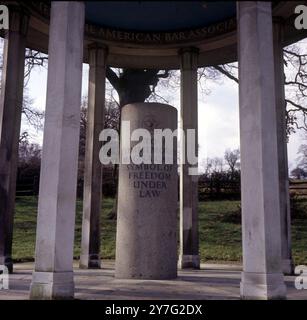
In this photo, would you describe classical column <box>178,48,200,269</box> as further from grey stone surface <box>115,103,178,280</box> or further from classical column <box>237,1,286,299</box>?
classical column <box>237,1,286,299</box>

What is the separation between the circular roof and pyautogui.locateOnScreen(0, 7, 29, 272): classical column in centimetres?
333

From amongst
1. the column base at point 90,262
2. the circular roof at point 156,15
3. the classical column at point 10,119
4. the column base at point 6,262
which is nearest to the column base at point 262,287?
the column base at point 6,262

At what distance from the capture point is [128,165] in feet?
50.0

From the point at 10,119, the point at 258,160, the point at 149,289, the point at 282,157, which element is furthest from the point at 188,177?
the point at 258,160

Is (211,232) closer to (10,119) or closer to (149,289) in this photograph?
(10,119)

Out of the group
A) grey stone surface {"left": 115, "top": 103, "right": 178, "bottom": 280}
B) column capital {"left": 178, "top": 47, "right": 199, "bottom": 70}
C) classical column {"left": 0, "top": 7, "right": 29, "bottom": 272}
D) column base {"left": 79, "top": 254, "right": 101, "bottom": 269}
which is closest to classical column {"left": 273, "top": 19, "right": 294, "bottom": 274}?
column capital {"left": 178, "top": 47, "right": 199, "bottom": 70}

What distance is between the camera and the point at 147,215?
14.8 metres

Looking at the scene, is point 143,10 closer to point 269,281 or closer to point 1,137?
point 1,137

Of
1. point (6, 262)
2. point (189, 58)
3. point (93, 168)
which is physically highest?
point (189, 58)

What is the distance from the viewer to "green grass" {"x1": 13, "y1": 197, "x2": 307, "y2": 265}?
2689 centimetres

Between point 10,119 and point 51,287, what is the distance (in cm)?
1009

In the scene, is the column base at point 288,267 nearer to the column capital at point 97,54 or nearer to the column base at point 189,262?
the column base at point 189,262

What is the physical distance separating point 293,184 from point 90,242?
99.5 ft

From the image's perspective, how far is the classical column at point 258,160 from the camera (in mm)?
10375
